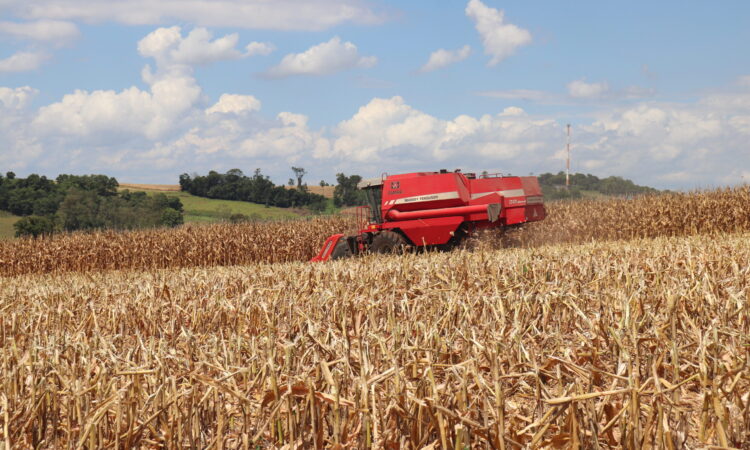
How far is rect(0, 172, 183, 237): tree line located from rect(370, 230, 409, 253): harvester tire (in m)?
38.3

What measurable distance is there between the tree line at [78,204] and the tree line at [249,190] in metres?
6.52

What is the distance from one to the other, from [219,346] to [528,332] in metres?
2.15

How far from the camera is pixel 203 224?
81.6 ft

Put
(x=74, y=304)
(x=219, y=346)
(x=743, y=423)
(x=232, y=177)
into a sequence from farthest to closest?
1. (x=232, y=177)
2. (x=74, y=304)
3. (x=219, y=346)
4. (x=743, y=423)

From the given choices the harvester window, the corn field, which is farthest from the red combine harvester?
the corn field

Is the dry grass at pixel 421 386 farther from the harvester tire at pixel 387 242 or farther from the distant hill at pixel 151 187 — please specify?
the distant hill at pixel 151 187

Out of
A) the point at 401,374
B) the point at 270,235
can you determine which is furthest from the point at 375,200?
the point at 401,374

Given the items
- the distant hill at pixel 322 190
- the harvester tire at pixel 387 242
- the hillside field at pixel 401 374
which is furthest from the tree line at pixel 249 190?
the hillside field at pixel 401 374

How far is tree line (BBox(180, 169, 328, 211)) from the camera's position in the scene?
2810 inches

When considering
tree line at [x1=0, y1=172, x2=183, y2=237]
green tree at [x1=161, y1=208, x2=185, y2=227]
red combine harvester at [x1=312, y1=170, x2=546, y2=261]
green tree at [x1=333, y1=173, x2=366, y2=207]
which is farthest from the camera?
green tree at [x1=161, y1=208, x2=185, y2=227]

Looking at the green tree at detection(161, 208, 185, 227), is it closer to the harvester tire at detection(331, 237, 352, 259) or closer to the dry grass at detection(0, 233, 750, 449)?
the harvester tire at detection(331, 237, 352, 259)

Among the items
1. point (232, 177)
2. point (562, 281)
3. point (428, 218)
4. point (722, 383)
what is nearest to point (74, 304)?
point (562, 281)

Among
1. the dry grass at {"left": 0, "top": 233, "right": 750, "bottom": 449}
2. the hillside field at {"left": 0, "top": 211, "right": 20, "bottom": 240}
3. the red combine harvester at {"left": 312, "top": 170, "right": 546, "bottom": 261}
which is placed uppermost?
the red combine harvester at {"left": 312, "top": 170, "right": 546, "bottom": 261}

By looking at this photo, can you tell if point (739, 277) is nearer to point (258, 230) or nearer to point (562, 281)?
point (562, 281)
